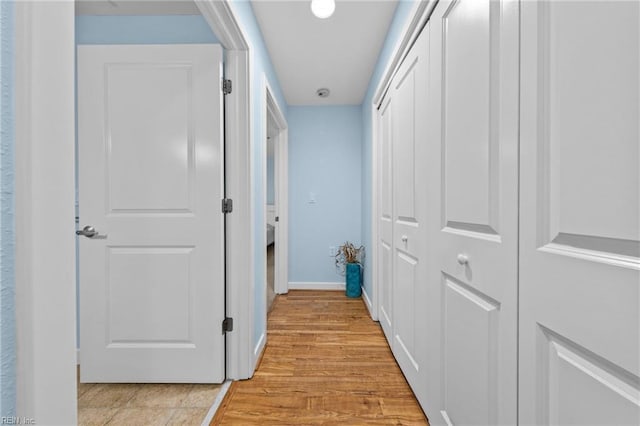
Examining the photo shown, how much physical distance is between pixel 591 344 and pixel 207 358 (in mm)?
1718

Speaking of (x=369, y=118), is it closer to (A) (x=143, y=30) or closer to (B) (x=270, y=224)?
Answer: (A) (x=143, y=30)

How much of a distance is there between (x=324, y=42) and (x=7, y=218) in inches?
97.2

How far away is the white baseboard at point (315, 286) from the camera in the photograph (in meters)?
3.88

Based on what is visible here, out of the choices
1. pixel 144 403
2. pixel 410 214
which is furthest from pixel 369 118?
pixel 144 403

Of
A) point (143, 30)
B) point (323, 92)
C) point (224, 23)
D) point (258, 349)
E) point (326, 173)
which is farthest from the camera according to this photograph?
point (326, 173)

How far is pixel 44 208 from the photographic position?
20.2 inches

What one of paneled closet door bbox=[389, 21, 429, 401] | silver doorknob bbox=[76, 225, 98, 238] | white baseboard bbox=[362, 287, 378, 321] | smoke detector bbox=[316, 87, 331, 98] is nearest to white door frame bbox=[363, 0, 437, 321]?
white baseboard bbox=[362, 287, 378, 321]

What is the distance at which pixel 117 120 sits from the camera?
1.73 meters

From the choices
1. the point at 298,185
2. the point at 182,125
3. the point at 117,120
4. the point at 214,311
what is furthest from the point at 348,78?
the point at 214,311

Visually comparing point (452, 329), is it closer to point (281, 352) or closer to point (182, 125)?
point (281, 352)

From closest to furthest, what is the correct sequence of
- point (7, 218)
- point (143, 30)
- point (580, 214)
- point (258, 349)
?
1. point (7, 218)
2. point (580, 214)
3. point (143, 30)
4. point (258, 349)

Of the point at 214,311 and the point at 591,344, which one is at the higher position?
the point at 591,344

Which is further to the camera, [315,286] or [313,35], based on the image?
[315,286]

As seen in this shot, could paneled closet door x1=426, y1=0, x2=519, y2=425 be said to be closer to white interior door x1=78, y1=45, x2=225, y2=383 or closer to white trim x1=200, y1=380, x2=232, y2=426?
white trim x1=200, y1=380, x2=232, y2=426
